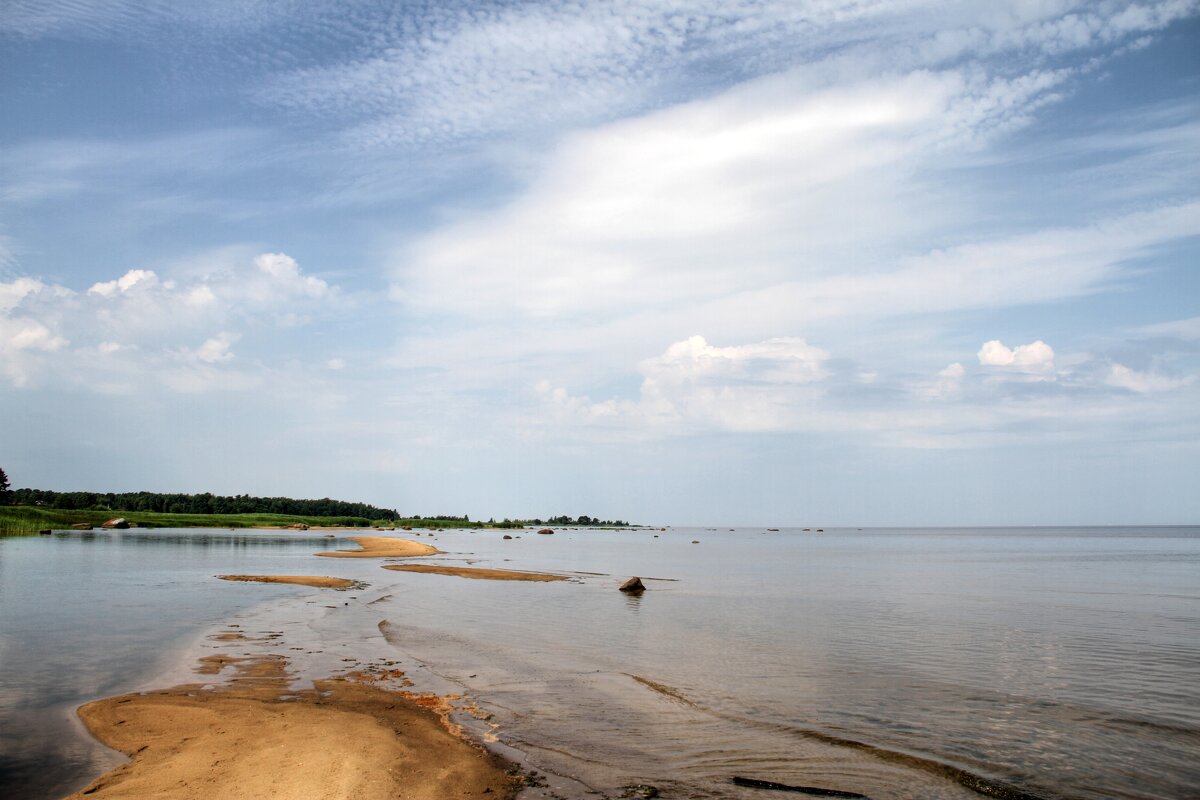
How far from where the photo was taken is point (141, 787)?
11.9m

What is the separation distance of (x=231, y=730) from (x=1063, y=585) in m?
61.7

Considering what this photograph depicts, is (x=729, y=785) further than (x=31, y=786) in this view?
Yes

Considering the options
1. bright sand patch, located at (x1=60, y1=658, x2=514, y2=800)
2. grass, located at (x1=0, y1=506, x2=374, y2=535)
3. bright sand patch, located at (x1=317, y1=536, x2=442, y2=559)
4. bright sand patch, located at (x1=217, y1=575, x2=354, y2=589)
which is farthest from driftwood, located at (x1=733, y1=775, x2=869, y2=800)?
grass, located at (x1=0, y1=506, x2=374, y2=535)

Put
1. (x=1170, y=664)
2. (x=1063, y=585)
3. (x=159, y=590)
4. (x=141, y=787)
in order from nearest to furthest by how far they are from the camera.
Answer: (x=141, y=787) < (x=1170, y=664) < (x=159, y=590) < (x=1063, y=585)

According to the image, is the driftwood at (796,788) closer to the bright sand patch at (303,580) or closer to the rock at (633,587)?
the rock at (633,587)

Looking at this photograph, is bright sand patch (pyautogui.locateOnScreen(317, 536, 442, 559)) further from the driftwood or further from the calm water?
the driftwood

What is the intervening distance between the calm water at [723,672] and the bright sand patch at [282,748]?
3.15 ft

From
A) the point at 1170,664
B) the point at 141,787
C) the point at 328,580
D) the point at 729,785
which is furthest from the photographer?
the point at 328,580

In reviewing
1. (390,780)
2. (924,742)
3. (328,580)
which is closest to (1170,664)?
(924,742)

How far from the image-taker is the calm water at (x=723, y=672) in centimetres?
1431

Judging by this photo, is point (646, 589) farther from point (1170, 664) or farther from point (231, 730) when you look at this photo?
point (231, 730)

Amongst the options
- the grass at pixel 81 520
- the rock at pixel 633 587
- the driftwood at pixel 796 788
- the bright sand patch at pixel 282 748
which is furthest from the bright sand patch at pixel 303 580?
the grass at pixel 81 520

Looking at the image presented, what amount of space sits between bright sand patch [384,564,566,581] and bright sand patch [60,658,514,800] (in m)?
41.4

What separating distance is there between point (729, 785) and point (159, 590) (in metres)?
42.5
